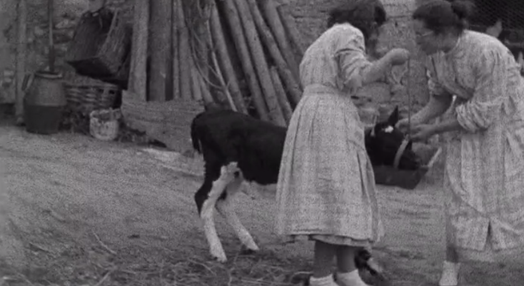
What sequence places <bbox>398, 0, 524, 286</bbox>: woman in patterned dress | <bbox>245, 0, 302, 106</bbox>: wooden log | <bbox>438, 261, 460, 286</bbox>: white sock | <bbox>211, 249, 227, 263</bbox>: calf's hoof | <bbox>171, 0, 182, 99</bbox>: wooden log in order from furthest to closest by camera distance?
<bbox>245, 0, 302, 106</bbox>: wooden log → <bbox>171, 0, 182, 99</bbox>: wooden log → <bbox>211, 249, 227, 263</bbox>: calf's hoof → <bbox>438, 261, 460, 286</bbox>: white sock → <bbox>398, 0, 524, 286</bbox>: woman in patterned dress

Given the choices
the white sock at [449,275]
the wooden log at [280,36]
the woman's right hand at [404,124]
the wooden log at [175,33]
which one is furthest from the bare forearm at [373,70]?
the wooden log at [280,36]

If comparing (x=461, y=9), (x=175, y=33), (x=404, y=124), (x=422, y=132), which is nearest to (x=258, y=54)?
(x=175, y=33)

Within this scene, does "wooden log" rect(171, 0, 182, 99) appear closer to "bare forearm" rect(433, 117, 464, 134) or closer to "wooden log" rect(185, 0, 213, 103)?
"wooden log" rect(185, 0, 213, 103)

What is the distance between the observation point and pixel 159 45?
970cm

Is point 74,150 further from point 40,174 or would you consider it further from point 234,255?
point 234,255

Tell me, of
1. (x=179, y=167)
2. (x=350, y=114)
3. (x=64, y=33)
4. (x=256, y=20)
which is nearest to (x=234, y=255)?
(x=350, y=114)

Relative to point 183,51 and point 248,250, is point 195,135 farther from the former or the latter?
point 183,51

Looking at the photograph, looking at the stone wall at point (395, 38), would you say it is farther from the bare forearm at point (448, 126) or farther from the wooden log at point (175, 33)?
the bare forearm at point (448, 126)

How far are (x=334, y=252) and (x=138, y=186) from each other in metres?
2.67

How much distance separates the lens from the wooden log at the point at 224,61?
991 cm

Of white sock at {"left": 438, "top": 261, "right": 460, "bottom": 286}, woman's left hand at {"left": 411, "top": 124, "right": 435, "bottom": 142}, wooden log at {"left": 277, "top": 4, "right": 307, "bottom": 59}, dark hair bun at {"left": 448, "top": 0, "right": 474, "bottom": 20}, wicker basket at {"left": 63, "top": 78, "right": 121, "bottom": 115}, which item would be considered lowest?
white sock at {"left": 438, "top": 261, "right": 460, "bottom": 286}

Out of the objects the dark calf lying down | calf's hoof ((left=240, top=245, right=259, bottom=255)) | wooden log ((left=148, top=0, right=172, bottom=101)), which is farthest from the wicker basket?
calf's hoof ((left=240, top=245, right=259, bottom=255))

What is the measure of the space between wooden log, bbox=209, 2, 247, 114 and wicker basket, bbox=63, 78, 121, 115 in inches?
40.8

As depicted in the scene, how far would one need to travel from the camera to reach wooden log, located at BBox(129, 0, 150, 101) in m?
9.62
